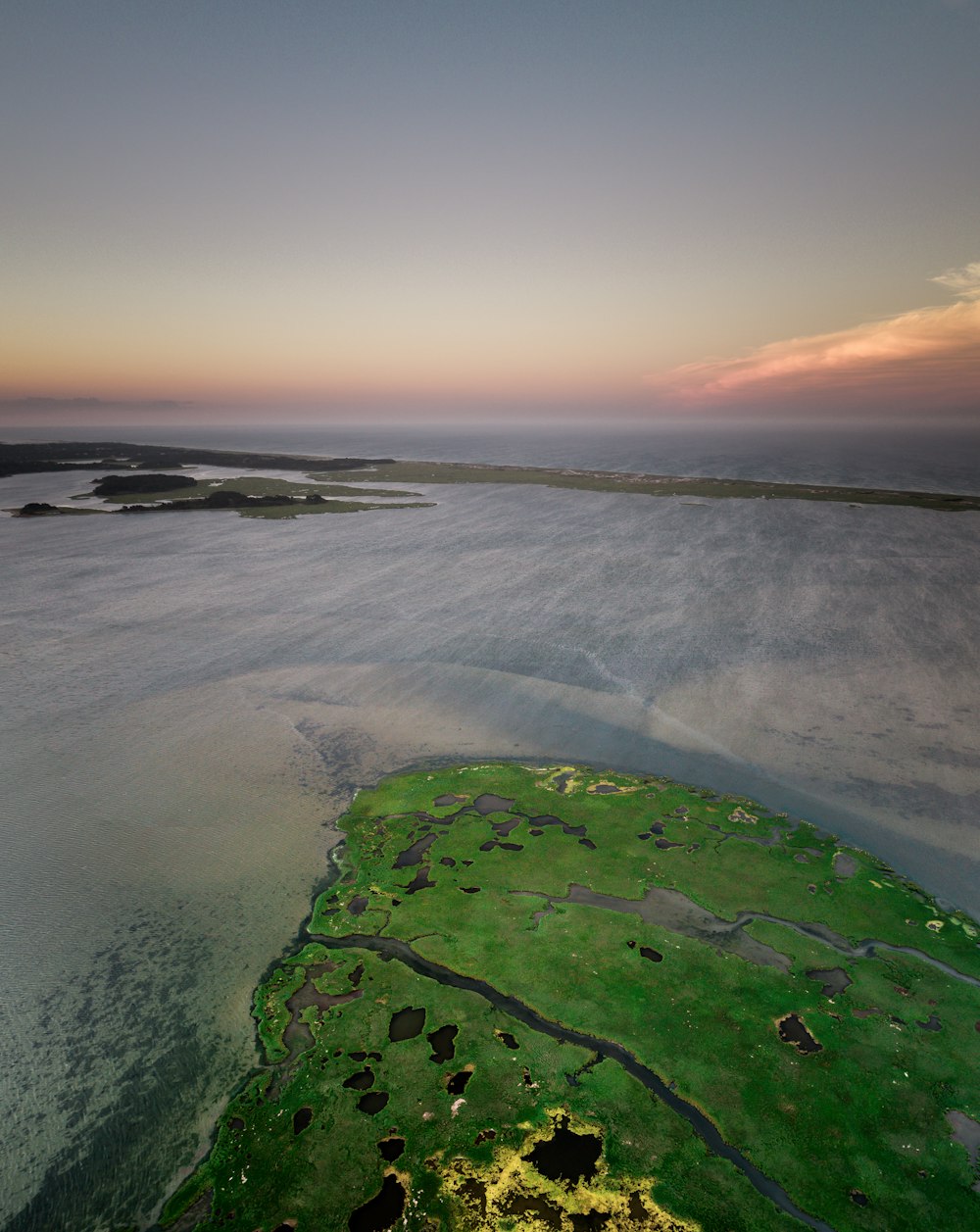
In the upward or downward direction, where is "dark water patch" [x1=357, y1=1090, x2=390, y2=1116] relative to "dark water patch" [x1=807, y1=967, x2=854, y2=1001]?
downward

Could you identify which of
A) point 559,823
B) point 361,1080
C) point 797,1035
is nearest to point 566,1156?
point 361,1080

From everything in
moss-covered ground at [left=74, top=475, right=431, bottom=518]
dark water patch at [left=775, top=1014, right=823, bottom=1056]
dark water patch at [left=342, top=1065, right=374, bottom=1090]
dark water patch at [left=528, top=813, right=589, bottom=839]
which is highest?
moss-covered ground at [left=74, top=475, right=431, bottom=518]

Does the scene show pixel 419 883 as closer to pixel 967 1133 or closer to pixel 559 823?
pixel 559 823

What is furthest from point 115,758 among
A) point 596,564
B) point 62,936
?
point 596,564

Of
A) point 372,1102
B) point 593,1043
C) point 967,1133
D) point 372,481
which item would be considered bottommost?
point 372,1102

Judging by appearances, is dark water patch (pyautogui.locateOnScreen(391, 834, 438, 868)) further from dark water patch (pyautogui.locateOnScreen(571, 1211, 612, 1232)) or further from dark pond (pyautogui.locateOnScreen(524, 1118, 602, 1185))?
dark water patch (pyautogui.locateOnScreen(571, 1211, 612, 1232))

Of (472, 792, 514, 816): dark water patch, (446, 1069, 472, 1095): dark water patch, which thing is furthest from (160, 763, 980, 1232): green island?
(472, 792, 514, 816): dark water patch

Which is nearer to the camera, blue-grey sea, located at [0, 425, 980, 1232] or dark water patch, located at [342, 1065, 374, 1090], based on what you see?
dark water patch, located at [342, 1065, 374, 1090]
